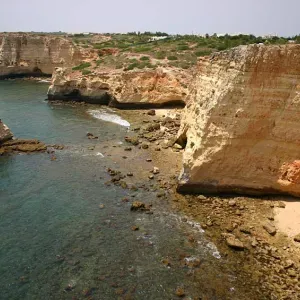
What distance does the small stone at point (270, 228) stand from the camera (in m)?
14.6

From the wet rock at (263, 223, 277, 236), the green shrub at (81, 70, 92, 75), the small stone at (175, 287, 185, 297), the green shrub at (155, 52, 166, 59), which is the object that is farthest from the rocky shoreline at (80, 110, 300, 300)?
the green shrub at (155, 52, 166, 59)

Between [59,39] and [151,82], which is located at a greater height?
[59,39]

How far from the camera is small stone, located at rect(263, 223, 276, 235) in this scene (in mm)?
14583

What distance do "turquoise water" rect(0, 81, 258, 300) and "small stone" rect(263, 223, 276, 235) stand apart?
9.13ft

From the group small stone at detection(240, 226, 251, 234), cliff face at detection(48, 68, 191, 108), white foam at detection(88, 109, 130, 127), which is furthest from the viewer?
cliff face at detection(48, 68, 191, 108)

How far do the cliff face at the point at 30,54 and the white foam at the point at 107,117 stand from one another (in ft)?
82.1

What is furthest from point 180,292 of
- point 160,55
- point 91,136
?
point 160,55

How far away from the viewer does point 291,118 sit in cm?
1609

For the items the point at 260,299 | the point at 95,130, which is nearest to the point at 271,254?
the point at 260,299

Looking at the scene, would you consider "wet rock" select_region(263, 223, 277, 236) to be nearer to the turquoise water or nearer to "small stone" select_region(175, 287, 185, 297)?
the turquoise water

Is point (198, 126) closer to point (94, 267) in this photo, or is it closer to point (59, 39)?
point (94, 267)

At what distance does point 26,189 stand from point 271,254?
13.3 metres

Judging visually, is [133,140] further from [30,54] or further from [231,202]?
[30,54]

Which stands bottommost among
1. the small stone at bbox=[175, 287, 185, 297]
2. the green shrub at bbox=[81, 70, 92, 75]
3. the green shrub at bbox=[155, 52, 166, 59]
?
the small stone at bbox=[175, 287, 185, 297]
